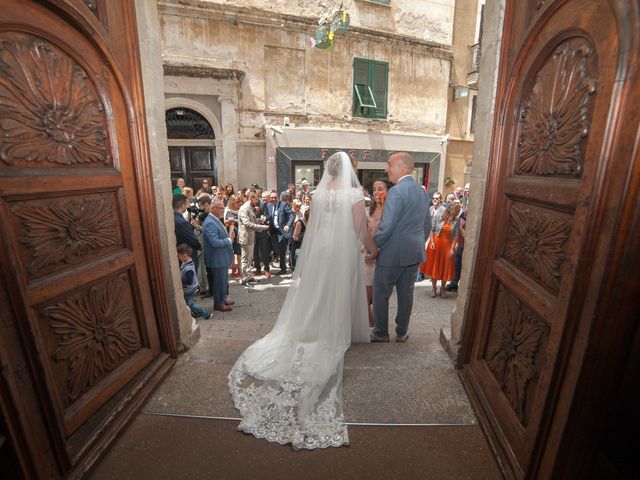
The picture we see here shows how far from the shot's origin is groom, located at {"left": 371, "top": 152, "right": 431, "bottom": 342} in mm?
2957

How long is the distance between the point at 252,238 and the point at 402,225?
4.01 m

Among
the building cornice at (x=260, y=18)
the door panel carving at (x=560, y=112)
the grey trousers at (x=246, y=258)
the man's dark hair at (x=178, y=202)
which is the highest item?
the building cornice at (x=260, y=18)

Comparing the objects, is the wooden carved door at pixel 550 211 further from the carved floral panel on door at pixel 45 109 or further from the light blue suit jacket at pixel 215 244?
the light blue suit jacket at pixel 215 244

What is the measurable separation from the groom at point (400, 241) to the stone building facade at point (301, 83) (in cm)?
777

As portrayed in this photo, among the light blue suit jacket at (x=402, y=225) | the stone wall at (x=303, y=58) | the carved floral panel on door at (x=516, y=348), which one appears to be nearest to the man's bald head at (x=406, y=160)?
the light blue suit jacket at (x=402, y=225)

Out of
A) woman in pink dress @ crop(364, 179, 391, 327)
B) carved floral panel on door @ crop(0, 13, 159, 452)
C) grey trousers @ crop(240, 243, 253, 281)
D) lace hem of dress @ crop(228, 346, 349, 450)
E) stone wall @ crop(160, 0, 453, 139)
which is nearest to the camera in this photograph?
carved floral panel on door @ crop(0, 13, 159, 452)

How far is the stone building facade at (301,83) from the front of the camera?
9148 millimetres

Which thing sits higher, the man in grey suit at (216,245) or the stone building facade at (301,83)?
the stone building facade at (301,83)

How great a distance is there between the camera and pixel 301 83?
33.4 ft

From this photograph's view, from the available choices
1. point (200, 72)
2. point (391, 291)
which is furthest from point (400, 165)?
point (200, 72)

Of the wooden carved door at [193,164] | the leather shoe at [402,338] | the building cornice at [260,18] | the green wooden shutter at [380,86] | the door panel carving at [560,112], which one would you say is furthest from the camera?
the green wooden shutter at [380,86]

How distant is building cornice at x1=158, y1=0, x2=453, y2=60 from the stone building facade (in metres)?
0.03

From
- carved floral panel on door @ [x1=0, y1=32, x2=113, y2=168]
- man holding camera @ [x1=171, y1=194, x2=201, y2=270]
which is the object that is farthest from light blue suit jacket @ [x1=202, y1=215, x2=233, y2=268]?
carved floral panel on door @ [x1=0, y1=32, x2=113, y2=168]

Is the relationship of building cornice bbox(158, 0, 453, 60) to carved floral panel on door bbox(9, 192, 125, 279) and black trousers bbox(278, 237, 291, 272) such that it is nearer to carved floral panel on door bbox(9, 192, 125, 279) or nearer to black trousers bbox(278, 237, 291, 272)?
black trousers bbox(278, 237, 291, 272)
